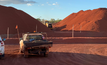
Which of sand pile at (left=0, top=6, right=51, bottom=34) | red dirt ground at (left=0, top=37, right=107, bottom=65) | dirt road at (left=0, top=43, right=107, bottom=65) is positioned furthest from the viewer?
sand pile at (left=0, top=6, right=51, bottom=34)

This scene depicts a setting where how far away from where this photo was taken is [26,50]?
12844 millimetres

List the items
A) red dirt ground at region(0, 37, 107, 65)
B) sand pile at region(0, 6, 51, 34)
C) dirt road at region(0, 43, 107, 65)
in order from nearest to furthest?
dirt road at region(0, 43, 107, 65), red dirt ground at region(0, 37, 107, 65), sand pile at region(0, 6, 51, 34)

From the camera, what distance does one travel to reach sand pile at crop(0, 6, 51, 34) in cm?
5776

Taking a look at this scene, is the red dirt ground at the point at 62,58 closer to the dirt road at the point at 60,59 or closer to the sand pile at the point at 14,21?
the dirt road at the point at 60,59

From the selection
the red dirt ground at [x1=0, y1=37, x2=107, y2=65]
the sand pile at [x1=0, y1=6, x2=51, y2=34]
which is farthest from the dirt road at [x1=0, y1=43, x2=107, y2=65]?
the sand pile at [x1=0, y1=6, x2=51, y2=34]

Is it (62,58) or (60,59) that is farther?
(62,58)

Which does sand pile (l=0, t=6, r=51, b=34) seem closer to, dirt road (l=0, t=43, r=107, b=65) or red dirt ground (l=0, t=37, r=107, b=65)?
red dirt ground (l=0, t=37, r=107, b=65)

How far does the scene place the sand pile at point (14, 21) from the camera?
57.8 metres

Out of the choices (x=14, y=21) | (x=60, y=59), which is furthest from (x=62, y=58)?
(x=14, y=21)

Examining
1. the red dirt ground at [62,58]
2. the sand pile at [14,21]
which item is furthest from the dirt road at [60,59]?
the sand pile at [14,21]

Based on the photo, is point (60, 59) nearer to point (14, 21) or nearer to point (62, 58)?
point (62, 58)

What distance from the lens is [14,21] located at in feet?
203

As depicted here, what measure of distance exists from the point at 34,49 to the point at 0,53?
7.83 feet

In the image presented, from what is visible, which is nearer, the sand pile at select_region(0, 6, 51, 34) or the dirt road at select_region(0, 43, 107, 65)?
the dirt road at select_region(0, 43, 107, 65)
